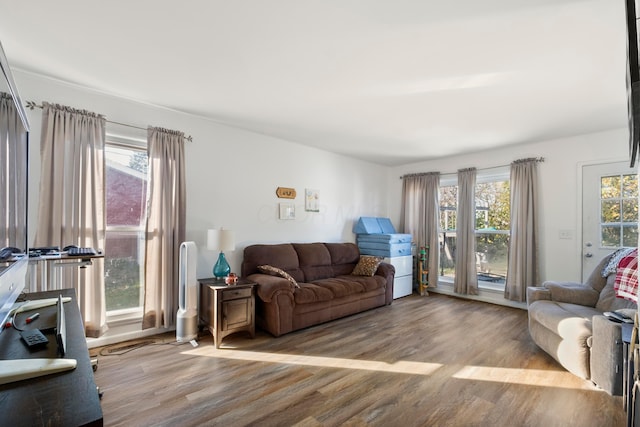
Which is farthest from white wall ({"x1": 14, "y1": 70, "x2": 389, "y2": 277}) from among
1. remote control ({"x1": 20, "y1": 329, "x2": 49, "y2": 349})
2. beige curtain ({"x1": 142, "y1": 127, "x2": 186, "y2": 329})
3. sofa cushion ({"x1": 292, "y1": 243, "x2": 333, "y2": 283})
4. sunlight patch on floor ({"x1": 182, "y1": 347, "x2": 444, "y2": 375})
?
remote control ({"x1": 20, "y1": 329, "x2": 49, "y2": 349})

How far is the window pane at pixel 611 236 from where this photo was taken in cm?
352

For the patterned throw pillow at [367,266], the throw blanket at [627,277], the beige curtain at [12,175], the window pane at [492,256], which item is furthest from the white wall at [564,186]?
the beige curtain at [12,175]

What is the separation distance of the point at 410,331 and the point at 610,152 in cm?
336

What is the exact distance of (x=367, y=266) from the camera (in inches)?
170

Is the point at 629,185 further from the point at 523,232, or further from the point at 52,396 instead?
the point at 52,396

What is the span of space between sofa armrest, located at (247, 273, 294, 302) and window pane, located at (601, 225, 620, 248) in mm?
3950

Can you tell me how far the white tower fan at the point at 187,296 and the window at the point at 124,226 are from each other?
1.64ft

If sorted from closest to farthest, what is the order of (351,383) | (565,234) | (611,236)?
(351,383) → (611,236) → (565,234)

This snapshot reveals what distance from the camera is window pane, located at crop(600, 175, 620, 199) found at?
3536 mm

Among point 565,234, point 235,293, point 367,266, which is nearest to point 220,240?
point 235,293

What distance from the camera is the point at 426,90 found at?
2582 mm

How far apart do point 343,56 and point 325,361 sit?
252 centimetres

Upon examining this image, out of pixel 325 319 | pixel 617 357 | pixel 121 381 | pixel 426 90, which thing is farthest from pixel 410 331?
pixel 121 381

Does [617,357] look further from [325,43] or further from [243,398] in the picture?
[325,43]
